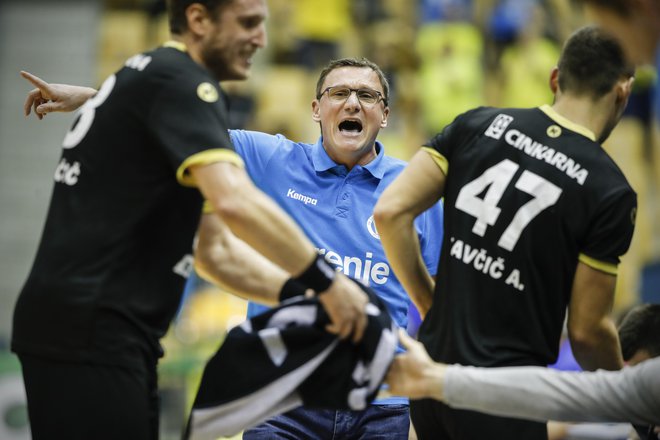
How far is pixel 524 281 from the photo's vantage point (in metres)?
3.59

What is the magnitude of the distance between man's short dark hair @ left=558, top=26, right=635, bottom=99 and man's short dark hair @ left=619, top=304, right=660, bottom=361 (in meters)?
1.36

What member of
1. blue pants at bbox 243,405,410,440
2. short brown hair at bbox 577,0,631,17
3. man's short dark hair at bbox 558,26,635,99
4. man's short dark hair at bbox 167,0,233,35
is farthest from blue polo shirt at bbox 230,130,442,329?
short brown hair at bbox 577,0,631,17

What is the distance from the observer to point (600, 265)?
3586mm

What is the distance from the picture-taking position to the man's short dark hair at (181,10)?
338 cm

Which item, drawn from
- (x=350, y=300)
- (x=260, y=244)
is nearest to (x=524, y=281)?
(x=350, y=300)

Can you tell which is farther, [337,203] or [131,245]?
[337,203]

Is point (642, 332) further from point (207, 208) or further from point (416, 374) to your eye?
point (207, 208)

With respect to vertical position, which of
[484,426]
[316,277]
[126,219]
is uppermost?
[126,219]

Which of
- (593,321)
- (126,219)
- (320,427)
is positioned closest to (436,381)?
(593,321)

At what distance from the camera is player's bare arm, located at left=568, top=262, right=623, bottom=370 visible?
360cm

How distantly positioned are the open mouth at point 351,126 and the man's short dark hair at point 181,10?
6.14ft

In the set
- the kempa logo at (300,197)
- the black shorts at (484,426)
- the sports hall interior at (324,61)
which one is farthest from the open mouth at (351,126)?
the sports hall interior at (324,61)

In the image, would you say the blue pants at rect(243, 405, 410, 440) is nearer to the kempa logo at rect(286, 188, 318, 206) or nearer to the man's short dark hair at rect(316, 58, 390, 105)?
the kempa logo at rect(286, 188, 318, 206)

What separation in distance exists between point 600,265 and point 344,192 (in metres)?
1.72
